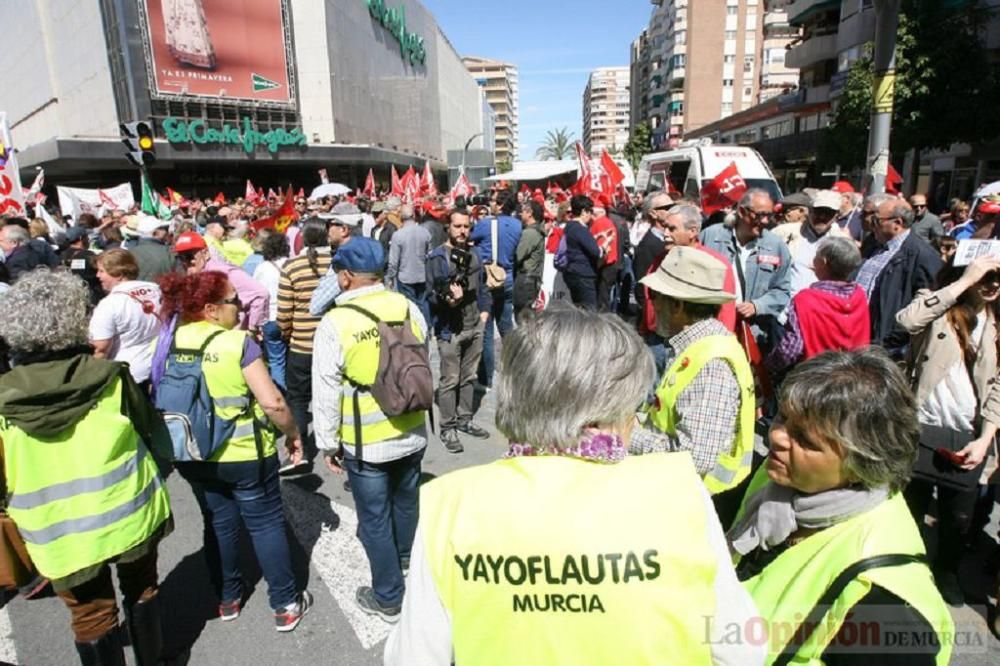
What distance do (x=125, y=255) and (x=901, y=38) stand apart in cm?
2246

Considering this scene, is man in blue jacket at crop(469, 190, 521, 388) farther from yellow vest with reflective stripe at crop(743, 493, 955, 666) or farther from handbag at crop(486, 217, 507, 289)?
yellow vest with reflective stripe at crop(743, 493, 955, 666)

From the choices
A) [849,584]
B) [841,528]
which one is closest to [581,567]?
[849,584]

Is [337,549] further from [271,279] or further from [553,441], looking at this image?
[553,441]

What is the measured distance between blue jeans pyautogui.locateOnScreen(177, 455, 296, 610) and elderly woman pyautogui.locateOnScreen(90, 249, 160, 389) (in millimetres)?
1398

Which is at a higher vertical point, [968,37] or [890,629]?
[968,37]

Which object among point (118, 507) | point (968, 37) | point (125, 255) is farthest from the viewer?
point (968, 37)

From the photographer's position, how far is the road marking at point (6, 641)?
9.89 feet

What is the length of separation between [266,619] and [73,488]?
4.39 feet

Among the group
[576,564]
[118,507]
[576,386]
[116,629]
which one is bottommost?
[116,629]

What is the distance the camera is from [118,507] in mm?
2461

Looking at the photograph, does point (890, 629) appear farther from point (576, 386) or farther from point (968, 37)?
point (968, 37)

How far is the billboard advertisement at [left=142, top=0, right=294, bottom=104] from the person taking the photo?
29.9m

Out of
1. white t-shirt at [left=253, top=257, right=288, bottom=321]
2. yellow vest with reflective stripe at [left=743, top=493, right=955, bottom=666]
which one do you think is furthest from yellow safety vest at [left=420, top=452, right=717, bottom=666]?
white t-shirt at [left=253, top=257, right=288, bottom=321]

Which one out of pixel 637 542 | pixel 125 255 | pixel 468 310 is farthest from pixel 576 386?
pixel 468 310
